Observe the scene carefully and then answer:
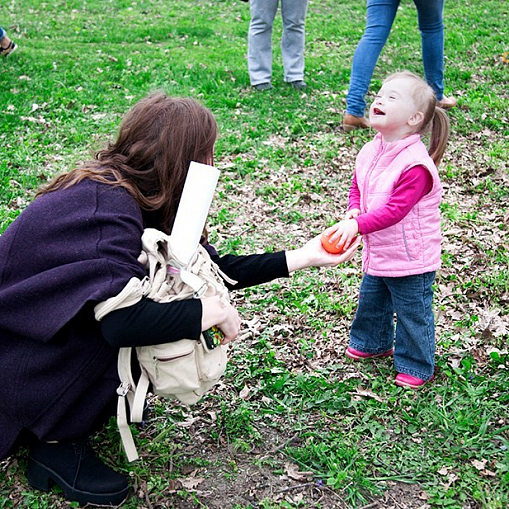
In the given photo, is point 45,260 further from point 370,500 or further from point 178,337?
point 370,500

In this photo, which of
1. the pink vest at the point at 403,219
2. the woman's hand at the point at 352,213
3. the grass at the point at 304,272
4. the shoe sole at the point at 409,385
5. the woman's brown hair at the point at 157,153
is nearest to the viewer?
the woman's brown hair at the point at 157,153

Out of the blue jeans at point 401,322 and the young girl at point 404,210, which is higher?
the young girl at point 404,210

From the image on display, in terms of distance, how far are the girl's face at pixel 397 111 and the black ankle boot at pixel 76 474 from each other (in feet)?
6.16

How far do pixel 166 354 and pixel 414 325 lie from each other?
135cm

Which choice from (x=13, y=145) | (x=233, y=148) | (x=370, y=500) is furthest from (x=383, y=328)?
(x=13, y=145)

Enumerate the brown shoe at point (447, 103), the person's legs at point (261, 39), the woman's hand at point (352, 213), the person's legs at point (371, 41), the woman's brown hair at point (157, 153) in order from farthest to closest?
the person's legs at point (261, 39) < the brown shoe at point (447, 103) < the person's legs at point (371, 41) < the woman's hand at point (352, 213) < the woman's brown hair at point (157, 153)

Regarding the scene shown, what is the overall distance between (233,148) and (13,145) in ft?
6.49

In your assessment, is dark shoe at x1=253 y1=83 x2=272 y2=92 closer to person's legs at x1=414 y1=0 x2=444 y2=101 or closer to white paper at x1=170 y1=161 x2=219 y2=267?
person's legs at x1=414 y1=0 x2=444 y2=101

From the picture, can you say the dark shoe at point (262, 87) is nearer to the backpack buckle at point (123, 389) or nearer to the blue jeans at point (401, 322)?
the blue jeans at point (401, 322)

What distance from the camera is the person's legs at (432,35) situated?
19.6 feet

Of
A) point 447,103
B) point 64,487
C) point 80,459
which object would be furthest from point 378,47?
point 64,487

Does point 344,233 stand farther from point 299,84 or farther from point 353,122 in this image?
point 299,84

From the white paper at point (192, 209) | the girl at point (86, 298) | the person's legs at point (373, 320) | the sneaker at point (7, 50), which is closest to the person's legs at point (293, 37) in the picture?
the sneaker at point (7, 50)

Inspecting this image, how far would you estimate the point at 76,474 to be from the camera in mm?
2578
